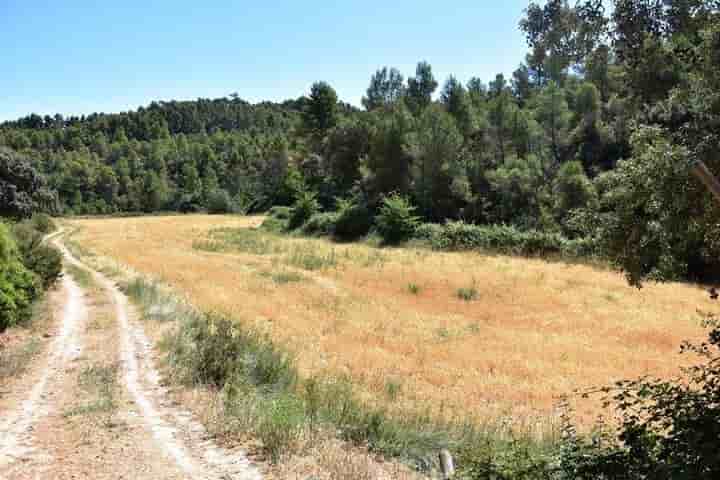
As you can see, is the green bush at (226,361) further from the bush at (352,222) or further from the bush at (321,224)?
the bush at (321,224)

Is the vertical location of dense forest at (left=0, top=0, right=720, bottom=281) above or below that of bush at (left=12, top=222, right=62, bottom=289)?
above

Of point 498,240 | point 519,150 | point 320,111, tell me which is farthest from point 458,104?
point 498,240

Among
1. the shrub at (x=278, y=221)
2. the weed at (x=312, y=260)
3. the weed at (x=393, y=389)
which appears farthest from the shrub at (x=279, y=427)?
the shrub at (x=278, y=221)

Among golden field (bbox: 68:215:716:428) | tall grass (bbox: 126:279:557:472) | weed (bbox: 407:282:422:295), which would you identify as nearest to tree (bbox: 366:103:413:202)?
golden field (bbox: 68:215:716:428)

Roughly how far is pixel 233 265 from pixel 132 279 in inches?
405

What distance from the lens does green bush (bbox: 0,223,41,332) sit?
12984 mm

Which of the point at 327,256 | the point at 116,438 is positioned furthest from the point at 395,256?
the point at 116,438

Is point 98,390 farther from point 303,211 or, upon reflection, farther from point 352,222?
Result: point 303,211

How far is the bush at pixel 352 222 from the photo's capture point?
181 ft

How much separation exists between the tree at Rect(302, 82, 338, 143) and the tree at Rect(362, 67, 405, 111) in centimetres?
1537

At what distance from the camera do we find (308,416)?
775 centimetres

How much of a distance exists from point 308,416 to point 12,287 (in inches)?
396

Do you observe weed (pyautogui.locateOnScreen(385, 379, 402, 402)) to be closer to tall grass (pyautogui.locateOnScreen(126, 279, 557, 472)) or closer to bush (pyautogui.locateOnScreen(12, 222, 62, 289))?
tall grass (pyautogui.locateOnScreen(126, 279, 557, 472))

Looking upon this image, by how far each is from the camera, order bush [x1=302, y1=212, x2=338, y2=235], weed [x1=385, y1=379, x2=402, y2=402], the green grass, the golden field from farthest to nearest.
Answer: bush [x1=302, y1=212, x2=338, y2=235]
the golden field
weed [x1=385, y1=379, x2=402, y2=402]
the green grass
